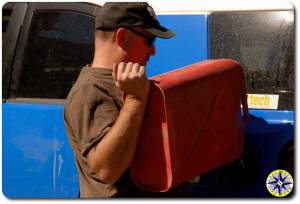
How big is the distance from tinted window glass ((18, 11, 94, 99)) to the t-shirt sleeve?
2.44 ft

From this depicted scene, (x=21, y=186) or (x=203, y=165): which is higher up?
(x=203, y=165)

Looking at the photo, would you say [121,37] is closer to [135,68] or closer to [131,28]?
[131,28]

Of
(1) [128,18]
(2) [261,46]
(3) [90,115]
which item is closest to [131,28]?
Answer: (1) [128,18]

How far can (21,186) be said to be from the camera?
243cm

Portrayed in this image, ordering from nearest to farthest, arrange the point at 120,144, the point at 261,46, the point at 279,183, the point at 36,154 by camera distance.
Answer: the point at 120,144 < the point at 279,183 < the point at 261,46 < the point at 36,154

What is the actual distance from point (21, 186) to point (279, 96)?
1336 millimetres

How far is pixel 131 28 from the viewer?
5.69 ft

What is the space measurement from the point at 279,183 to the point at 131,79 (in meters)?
0.91

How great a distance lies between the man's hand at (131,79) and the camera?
1580 mm

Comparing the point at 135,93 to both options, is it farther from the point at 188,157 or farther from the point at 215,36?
the point at 215,36

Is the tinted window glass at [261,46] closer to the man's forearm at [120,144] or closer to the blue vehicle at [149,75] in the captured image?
the blue vehicle at [149,75]

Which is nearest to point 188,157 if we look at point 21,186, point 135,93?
point 135,93

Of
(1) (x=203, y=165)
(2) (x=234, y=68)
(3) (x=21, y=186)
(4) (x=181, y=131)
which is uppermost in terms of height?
(2) (x=234, y=68)

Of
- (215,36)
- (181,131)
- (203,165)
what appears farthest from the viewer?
(215,36)
